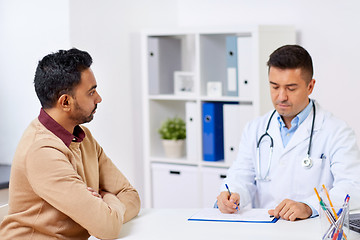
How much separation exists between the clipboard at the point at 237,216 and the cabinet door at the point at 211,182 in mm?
1438

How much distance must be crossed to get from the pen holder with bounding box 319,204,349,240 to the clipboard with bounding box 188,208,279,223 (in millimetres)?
281

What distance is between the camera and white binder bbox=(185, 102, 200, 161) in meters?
3.55

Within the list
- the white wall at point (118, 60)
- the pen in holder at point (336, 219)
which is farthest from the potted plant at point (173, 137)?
the pen in holder at point (336, 219)

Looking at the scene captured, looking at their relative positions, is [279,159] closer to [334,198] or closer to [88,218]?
[334,198]

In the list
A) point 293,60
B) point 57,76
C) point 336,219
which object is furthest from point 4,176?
point 336,219

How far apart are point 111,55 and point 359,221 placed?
2116 millimetres

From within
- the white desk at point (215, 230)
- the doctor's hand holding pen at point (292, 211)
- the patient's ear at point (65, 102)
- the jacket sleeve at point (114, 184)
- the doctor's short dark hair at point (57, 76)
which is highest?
the doctor's short dark hair at point (57, 76)

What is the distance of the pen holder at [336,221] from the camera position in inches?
62.2

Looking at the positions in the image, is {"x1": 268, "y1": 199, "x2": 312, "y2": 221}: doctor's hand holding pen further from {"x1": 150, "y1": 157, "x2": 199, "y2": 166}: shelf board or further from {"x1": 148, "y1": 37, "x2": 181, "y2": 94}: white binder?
{"x1": 148, "y1": 37, "x2": 181, "y2": 94}: white binder

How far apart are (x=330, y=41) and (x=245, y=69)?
57cm

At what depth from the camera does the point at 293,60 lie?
7.14 ft

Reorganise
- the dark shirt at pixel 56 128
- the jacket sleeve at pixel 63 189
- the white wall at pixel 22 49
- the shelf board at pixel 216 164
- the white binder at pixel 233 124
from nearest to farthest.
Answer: the jacket sleeve at pixel 63 189 < the dark shirt at pixel 56 128 < the white wall at pixel 22 49 < the white binder at pixel 233 124 < the shelf board at pixel 216 164

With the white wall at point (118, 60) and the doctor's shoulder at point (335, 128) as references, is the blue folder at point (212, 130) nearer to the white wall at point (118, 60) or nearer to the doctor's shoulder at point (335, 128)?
the white wall at point (118, 60)

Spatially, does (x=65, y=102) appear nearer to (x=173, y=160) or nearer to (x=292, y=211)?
(x=292, y=211)
